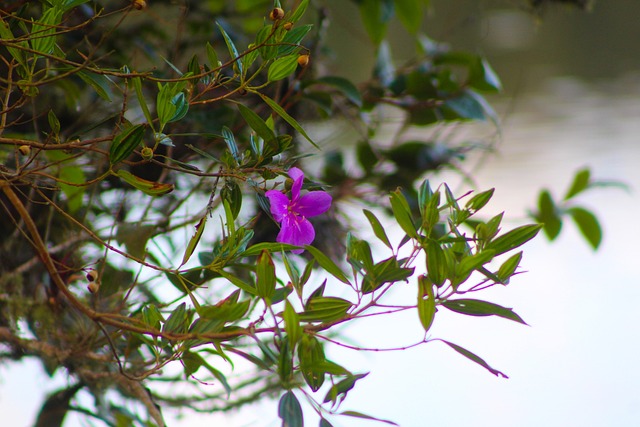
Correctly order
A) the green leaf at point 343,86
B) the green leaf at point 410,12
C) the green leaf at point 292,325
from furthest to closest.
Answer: the green leaf at point 410,12
the green leaf at point 343,86
the green leaf at point 292,325

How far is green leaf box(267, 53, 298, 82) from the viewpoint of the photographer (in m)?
0.28

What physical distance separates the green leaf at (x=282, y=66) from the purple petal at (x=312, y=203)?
49 mm

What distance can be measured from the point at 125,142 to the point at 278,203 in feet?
0.20

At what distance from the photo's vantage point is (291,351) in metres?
0.25

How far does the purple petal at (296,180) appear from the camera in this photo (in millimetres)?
274

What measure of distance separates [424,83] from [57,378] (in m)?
0.38

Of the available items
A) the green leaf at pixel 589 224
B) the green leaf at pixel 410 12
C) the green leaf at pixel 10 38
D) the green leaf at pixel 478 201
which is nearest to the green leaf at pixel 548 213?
the green leaf at pixel 589 224

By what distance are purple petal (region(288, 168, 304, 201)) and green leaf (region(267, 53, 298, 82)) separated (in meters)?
0.04

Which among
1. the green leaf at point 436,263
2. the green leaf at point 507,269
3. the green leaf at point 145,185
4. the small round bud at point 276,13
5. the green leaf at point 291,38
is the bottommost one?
the green leaf at point 145,185

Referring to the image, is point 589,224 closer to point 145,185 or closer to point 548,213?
point 548,213

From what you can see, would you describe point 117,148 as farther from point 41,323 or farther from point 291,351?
point 41,323

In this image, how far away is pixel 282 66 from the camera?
0.28 metres

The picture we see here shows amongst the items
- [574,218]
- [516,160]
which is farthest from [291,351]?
[516,160]

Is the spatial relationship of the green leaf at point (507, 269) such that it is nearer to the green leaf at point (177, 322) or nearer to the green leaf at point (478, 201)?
the green leaf at point (478, 201)
